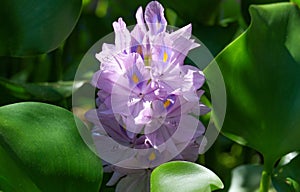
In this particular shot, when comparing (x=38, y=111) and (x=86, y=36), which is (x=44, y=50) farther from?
(x=86, y=36)

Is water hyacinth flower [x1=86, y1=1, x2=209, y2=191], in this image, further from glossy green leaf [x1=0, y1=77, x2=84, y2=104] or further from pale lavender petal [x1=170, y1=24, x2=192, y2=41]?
glossy green leaf [x1=0, y1=77, x2=84, y2=104]

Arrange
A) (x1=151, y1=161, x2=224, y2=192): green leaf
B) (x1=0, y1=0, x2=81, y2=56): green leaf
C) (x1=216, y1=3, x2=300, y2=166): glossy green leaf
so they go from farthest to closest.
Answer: (x1=0, y1=0, x2=81, y2=56): green leaf, (x1=216, y1=3, x2=300, y2=166): glossy green leaf, (x1=151, y1=161, x2=224, y2=192): green leaf

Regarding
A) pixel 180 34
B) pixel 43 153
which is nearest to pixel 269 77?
pixel 180 34

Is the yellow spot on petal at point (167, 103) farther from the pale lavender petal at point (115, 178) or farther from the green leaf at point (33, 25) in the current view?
the green leaf at point (33, 25)

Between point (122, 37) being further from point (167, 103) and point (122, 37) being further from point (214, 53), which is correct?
point (214, 53)

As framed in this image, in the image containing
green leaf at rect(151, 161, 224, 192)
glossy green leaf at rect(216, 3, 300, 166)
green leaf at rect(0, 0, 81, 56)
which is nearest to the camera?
green leaf at rect(151, 161, 224, 192)

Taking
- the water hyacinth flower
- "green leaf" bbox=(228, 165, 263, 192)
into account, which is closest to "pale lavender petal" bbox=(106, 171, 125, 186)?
the water hyacinth flower
